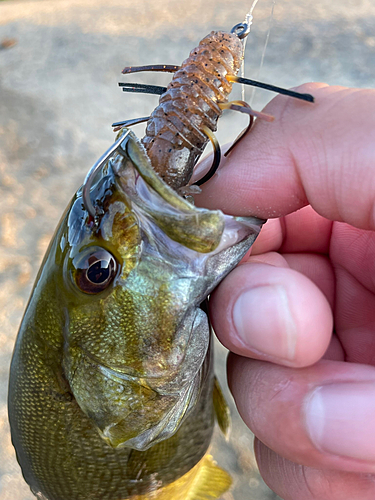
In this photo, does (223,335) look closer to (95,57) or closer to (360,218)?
(360,218)

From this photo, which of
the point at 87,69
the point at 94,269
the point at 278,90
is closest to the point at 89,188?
the point at 94,269

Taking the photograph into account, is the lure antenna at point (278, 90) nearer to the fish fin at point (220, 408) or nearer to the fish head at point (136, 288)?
the fish head at point (136, 288)

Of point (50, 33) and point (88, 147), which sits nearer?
point (88, 147)

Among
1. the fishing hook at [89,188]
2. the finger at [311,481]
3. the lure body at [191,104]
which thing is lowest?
the finger at [311,481]

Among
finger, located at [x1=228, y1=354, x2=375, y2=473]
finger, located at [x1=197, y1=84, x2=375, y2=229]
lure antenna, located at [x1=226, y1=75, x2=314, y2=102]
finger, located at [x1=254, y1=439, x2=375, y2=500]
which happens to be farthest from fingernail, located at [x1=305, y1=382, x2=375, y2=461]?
lure antenna, located at [x1=226, y1=75, x2=314, y2=102]

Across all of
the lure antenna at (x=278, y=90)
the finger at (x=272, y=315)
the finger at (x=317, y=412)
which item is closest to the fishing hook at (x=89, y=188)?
the lure antenna at (x=278, y=90)

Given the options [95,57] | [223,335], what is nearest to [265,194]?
[223,335]
